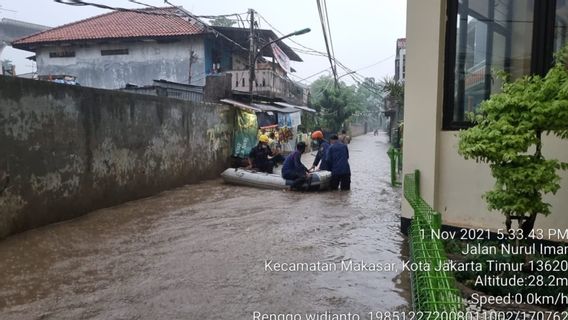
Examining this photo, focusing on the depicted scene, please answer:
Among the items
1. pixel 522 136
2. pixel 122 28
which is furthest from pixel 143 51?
pixel 522 136

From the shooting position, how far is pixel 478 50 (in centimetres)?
558

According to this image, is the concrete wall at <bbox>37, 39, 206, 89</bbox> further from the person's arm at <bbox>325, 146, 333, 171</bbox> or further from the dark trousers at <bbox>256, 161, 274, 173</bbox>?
the person's arm at <bbox>325, 146, 333, 171</bbox>

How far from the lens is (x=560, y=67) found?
384 centimetres

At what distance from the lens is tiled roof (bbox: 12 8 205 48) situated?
70.6 ft

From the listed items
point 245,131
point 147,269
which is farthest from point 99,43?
point 147,269

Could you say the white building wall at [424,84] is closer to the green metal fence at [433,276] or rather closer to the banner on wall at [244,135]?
the green metal fence at [433,276]

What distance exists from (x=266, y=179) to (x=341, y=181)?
1.91 metres

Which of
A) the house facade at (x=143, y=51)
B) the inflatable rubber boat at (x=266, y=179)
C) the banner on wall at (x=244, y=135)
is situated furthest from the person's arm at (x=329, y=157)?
the house facade at (x=143, y=51)

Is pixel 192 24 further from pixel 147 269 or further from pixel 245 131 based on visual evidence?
pixel 147 269

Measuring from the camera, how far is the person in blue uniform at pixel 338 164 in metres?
11.0

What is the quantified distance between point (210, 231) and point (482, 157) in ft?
14.3

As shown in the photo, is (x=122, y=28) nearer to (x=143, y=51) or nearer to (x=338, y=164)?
(x=143, y=51)

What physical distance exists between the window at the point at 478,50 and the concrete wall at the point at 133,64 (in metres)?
17.2

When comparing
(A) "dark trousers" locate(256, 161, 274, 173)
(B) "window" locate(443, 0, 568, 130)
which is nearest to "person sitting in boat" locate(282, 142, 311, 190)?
(A) "dark trousers" locate(256, 161, 274, 173)
